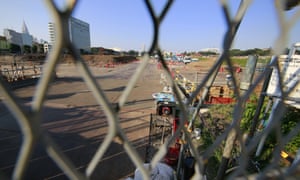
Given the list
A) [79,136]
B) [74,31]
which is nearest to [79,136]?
[79,136]

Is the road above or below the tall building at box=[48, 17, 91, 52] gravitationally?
below

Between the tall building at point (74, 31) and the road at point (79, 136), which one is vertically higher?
the tall building at point (74, 31)

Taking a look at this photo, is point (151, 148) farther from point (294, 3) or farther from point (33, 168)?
point (294, 3)

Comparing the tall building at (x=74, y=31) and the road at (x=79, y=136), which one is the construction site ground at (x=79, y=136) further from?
the tall building at (x=74, y=31)

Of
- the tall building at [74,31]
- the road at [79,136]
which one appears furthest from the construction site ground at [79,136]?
the tall building at [74,31]

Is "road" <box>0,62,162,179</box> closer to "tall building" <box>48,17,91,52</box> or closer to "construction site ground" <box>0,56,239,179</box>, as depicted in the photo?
"construction site ground" <box>0,56,239,179</box>

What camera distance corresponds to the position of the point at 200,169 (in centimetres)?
49

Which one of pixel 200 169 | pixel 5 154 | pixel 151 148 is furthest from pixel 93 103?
pixel 200 169

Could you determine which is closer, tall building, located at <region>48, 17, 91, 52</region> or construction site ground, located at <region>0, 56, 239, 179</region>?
tall building, located at <region>48, 17, 91, 52</region>

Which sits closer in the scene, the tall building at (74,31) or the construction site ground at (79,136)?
the tall building at (74,31)

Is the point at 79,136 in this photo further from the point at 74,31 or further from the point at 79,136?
the point at 74,31

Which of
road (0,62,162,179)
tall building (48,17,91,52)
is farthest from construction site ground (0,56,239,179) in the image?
tall building (48,17,91,52)

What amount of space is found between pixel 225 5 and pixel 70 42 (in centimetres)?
32

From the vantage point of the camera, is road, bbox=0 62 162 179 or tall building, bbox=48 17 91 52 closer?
tall building, bbox=48 17 91 52
